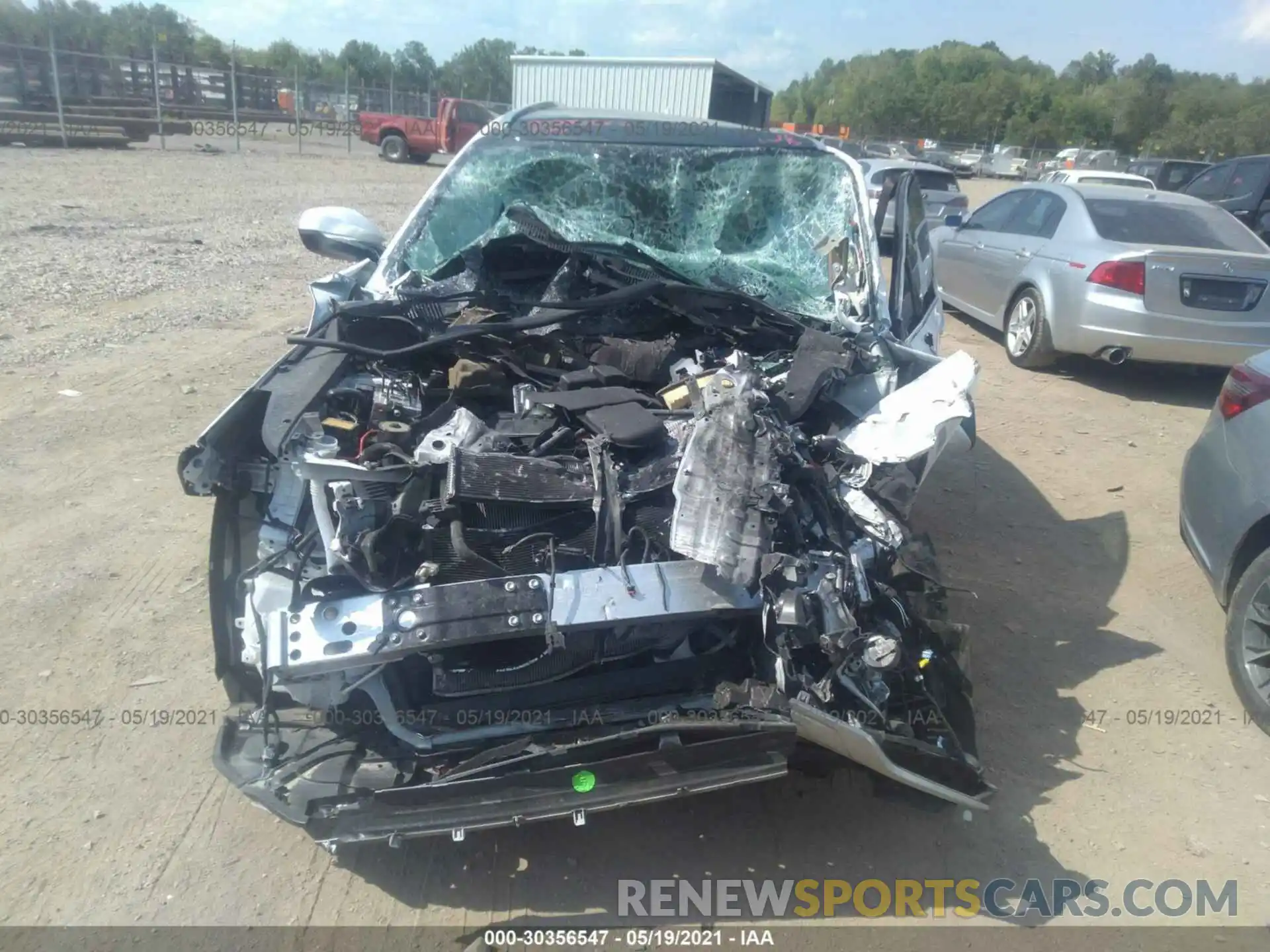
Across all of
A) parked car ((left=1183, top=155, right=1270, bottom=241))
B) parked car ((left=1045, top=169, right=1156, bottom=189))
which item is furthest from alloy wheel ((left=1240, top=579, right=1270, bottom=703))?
parked car ((left=1045, top=169, right=1156, bottom=189))

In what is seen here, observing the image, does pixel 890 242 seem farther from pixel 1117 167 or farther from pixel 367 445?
pixel 1117 167

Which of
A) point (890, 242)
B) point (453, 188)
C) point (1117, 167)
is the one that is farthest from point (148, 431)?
point (1117, 167)

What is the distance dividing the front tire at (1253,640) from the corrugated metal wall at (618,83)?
1327 cm

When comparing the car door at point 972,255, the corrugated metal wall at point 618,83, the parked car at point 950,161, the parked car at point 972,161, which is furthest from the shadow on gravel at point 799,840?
the parked car at point 972,161

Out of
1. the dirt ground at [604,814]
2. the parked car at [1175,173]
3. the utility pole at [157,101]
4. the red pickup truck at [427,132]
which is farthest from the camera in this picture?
the red pickup truck at [427,132]

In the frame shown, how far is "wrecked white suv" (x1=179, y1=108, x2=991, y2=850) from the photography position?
231cm

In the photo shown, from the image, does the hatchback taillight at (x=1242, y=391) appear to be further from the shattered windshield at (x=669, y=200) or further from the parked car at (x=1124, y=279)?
the parked car at (x=1124, y=279)

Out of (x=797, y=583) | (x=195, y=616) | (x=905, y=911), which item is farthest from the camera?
(x=195, y=616)

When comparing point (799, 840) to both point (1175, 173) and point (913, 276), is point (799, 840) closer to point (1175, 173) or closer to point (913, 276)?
point (913, 276)

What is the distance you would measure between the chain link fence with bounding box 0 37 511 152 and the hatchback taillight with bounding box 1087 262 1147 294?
70.8 feet

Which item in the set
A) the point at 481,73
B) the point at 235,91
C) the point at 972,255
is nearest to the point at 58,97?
the point at 235,91

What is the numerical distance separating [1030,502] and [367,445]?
403cm

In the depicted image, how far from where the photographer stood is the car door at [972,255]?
853 cm

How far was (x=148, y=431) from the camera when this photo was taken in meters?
5.33
